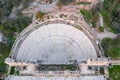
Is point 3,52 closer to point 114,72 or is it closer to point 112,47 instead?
point 112,47

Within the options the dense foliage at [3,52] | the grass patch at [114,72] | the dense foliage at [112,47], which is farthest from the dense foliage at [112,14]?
the dense foliage at [3,52]

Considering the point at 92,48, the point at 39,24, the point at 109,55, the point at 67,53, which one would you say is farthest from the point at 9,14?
the point at 109,55

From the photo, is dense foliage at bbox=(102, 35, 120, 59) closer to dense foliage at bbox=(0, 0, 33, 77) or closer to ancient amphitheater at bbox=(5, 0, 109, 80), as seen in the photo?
ancient amphitheater at bbox=(5, 0, 109, 80)

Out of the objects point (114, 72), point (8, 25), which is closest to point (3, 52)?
point (8, 25)

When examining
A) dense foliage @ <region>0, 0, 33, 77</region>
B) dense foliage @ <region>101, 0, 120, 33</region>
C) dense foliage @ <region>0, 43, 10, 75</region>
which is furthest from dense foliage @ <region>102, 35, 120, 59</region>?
dense foliage @ <region>0, 43, 10, 75</region>

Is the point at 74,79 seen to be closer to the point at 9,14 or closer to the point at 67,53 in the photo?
the point at 67,53

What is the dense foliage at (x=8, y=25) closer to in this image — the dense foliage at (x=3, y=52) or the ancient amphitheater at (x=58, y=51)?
the dense foliage at (x=3, y=52)
